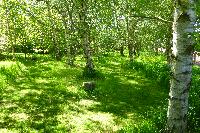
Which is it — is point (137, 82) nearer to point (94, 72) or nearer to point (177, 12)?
point (94, 72)

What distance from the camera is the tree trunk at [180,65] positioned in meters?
6.94

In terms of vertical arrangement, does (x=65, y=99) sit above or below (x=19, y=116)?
above

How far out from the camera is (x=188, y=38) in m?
6.99

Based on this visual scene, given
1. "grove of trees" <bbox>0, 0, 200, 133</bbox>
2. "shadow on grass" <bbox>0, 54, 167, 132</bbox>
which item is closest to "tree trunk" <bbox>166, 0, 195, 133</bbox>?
"grove of trees" <bbox>0, 0, 200, 133</bbox>

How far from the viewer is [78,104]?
15062mm

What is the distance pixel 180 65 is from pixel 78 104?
8.56 meters

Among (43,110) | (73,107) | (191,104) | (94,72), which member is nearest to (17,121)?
(43,110)

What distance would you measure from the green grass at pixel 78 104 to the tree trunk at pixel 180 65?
1248mm

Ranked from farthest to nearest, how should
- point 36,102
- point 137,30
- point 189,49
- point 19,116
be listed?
point 137,30
point 36,102
point 19,116
point 189,49

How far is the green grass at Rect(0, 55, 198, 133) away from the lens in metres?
11.8

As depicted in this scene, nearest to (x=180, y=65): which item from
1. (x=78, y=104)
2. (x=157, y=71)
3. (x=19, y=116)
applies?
(x=19, y=116)

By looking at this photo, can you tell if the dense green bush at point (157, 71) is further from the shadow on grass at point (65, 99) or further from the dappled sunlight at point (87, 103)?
the dappled sunlight at point (87, 103)

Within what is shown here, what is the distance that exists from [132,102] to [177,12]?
358 inches

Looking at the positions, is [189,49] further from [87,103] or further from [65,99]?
[65,99]
